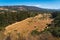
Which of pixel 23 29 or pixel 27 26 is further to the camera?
pixel 27 26

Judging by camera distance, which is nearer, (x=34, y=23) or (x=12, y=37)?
(x=12, y=37)

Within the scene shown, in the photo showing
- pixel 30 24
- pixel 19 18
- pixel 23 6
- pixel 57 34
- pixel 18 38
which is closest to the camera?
pixel 18 38

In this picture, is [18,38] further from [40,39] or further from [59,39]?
[59,39]

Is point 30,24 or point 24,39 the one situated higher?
point 24,39

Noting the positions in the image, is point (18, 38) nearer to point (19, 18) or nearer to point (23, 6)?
point (19, 18)

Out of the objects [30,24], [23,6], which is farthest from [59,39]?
[23,6]

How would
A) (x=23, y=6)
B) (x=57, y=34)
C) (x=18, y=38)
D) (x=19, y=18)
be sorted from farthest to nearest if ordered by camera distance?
(x=23, y=6) → (x=19, y=18) → (x=57, y=34) → (x=18, y=38)

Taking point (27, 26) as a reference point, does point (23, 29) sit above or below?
above

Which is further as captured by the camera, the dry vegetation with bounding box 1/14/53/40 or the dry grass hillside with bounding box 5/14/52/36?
the dry grass hillside with bounding box 5/14/52/36

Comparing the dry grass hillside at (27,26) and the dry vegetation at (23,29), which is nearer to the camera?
the dry vegetation at (23,29)

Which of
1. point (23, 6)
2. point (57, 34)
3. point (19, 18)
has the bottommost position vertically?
point (23, 6)
